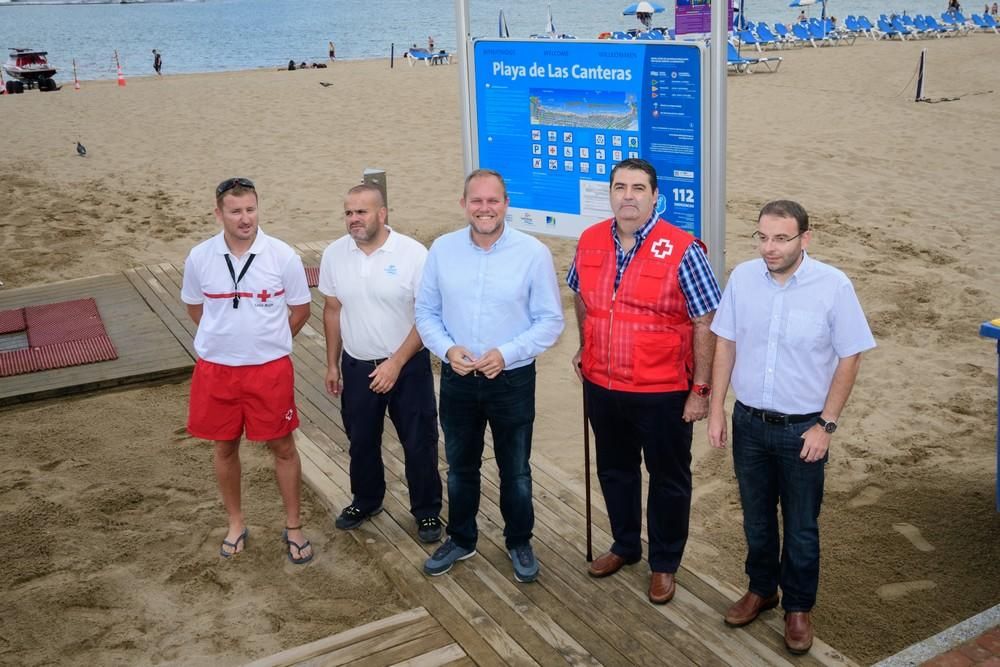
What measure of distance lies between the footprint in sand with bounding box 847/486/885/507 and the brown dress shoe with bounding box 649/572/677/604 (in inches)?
69.3

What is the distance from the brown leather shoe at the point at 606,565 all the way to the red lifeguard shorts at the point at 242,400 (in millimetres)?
1475

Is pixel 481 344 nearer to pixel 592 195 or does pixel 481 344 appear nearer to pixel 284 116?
pixel 592 195

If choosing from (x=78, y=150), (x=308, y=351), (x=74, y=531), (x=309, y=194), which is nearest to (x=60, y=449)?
(x=74, y=531)

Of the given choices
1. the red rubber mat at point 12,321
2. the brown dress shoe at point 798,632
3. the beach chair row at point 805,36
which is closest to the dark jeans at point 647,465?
the brown dress shoe at point 798,632

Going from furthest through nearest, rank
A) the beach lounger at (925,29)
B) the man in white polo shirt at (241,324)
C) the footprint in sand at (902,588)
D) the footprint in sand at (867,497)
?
the beach lounger at (925,29), the footprint in sand at (867,497), the footprint in sand at (902,588), the man in white polo shirt at (241,324)

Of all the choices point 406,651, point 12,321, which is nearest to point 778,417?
point 406,651

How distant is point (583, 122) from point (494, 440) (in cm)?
208

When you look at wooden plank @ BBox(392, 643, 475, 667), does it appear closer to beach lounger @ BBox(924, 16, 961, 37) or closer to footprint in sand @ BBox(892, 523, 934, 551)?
footprint in sand @ BBox(892, 523, 934, 551)

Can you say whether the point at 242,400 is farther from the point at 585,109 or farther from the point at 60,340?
the point at 60,340

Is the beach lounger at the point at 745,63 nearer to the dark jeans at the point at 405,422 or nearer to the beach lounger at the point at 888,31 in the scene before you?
the beach lounger at the point at 888,31

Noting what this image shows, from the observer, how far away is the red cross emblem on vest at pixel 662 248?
155 inches

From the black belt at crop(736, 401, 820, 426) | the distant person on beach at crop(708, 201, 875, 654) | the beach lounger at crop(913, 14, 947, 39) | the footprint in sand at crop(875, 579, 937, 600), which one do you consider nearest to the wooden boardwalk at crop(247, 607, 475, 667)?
the distant person on beach at crop(708, 201, 875, 654)

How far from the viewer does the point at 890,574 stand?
4.84m

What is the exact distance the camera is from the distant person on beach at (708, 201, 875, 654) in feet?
11.9
